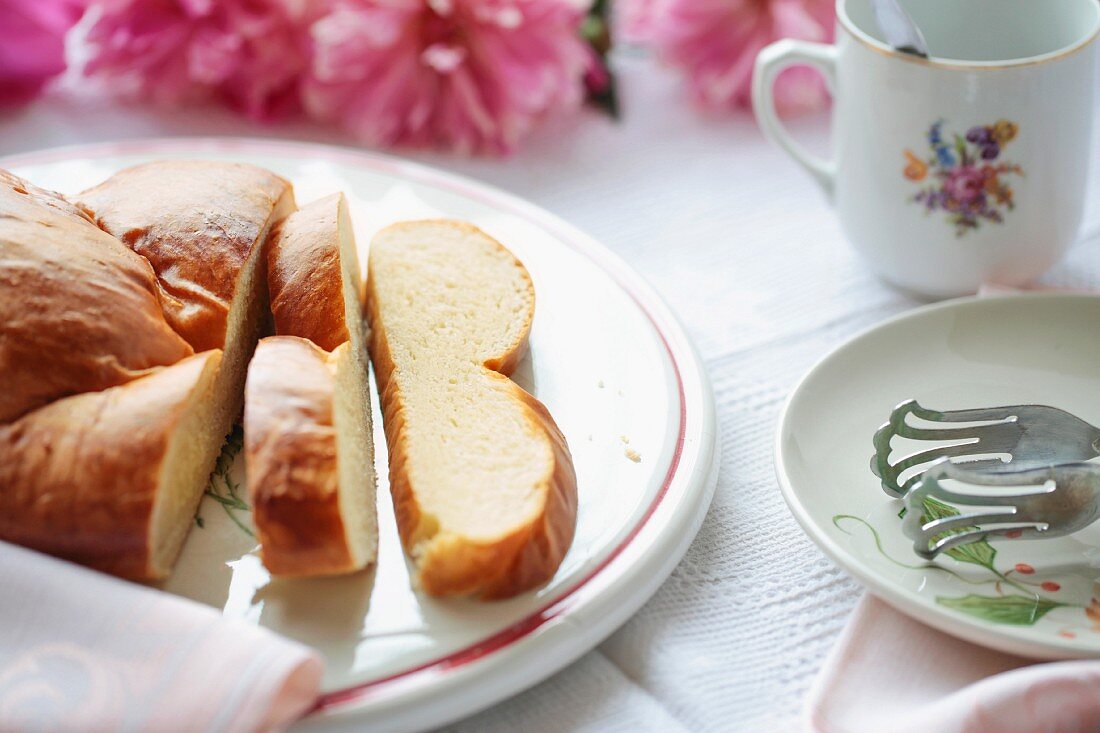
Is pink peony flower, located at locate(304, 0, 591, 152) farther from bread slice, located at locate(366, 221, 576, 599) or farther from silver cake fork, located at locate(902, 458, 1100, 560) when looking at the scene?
silver cake fork, located at locate(902, 458, 1100, 560)

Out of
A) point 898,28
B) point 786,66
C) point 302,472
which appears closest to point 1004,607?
point 302,472

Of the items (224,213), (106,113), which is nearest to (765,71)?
(224,213)

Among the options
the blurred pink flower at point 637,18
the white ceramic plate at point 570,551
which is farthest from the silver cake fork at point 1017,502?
the blurred pink flower at point 637,18

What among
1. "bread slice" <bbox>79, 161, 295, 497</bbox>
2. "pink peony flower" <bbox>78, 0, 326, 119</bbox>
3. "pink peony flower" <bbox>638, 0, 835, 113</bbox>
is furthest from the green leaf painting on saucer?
"pink peony flower" <bbox>78, 0, 326, 119</bbox>

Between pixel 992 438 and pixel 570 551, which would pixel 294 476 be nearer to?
pixel 570 551

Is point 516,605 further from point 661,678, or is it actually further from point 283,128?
point 283,128

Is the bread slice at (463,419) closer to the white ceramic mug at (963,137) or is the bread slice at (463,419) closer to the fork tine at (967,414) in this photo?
the fork tine at (967,414)
